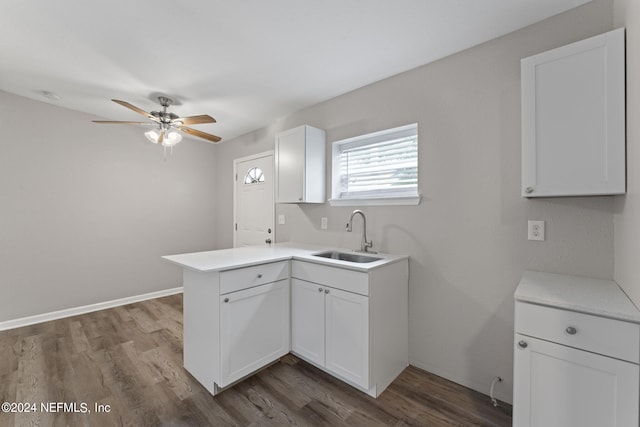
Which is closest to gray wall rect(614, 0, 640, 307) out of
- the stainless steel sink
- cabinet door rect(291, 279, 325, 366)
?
the stainless steel sink

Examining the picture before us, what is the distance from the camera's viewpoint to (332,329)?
1.94 metres

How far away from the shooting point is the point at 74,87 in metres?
2.57

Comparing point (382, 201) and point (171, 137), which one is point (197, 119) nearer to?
point (171, 137)

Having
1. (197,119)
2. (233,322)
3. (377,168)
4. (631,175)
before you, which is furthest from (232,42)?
(631,175)

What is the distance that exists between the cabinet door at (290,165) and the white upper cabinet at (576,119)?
179 cm

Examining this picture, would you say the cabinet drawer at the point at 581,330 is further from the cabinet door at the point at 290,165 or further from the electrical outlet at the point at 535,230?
the cabinet door at the point at 290,165

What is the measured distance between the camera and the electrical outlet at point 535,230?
1.61m

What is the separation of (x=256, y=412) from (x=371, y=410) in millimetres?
722

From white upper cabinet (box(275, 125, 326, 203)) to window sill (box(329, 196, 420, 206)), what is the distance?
24 cm

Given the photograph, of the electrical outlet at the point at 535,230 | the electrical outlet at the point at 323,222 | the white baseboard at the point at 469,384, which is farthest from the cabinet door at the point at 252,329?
the electrical outlet at the point at 535,230

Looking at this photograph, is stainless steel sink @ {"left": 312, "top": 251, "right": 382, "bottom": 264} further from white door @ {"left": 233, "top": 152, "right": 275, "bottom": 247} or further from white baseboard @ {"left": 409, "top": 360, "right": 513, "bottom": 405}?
white door @ {"left": 233, "top": 152, "right": 275, "bottom": 247}

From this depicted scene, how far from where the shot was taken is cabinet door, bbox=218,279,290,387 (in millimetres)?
1787

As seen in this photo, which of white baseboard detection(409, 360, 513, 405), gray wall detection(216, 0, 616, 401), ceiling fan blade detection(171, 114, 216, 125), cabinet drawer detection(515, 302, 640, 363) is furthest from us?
ceiling fan blade detection(171, 114, 216, 125)

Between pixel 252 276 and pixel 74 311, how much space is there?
283 cm
